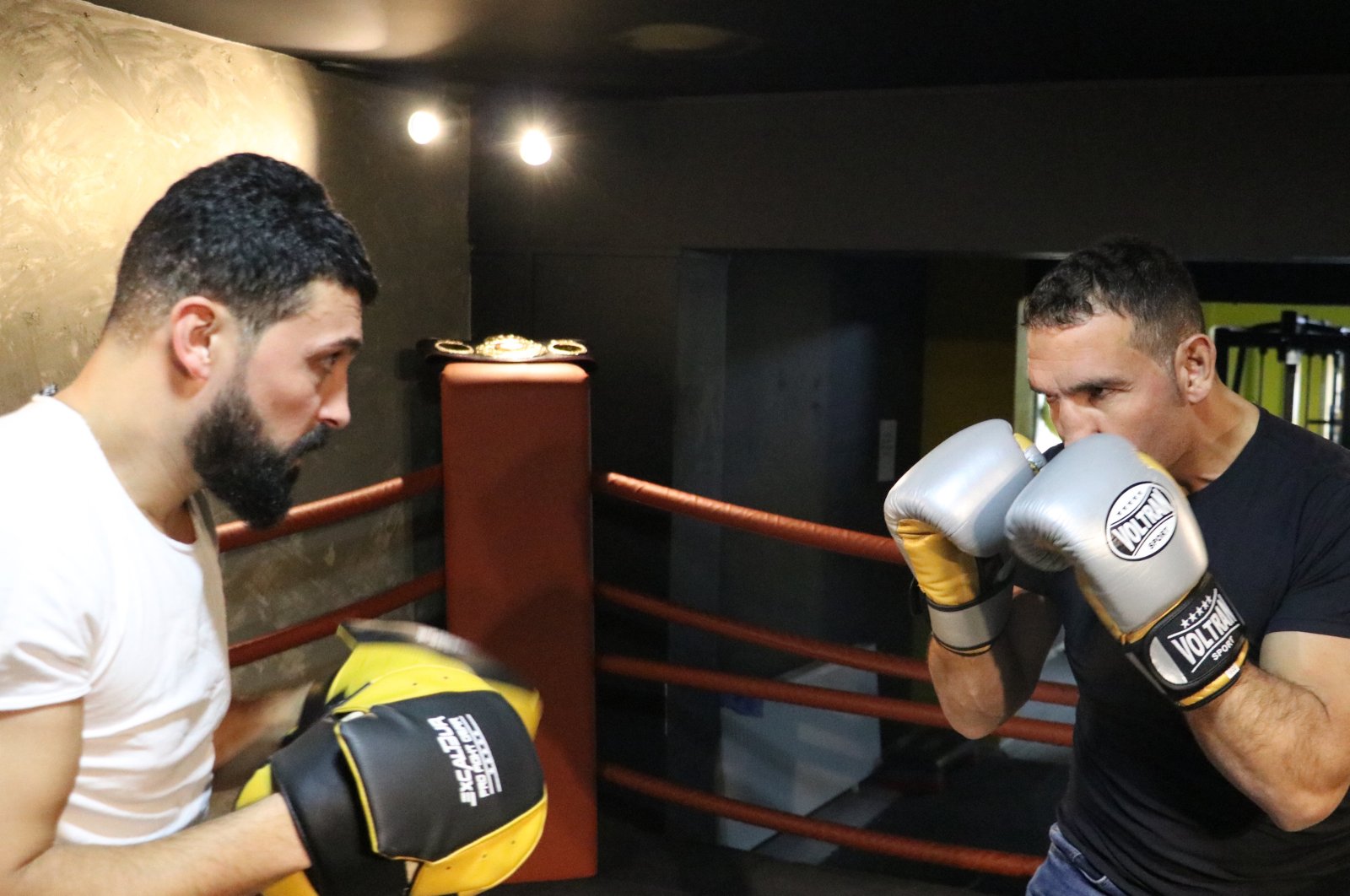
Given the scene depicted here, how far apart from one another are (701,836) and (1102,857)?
2.23m

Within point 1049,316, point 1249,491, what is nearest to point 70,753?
point 1049,316

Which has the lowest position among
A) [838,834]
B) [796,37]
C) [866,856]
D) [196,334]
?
[866,856]

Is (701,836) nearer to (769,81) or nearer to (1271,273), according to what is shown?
(769,81)

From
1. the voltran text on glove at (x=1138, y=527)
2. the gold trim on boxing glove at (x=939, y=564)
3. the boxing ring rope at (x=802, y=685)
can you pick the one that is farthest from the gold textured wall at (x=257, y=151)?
the voltran text on glove at (x=1138, y=527)

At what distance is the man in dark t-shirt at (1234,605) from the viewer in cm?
131

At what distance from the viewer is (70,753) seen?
103cm

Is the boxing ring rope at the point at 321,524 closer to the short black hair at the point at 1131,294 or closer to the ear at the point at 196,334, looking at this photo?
the ear at the point at 196,334

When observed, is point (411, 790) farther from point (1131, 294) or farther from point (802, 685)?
point (802, 685)

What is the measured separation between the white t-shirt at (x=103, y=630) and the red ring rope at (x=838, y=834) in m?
1.57

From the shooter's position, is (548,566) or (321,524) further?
(548,566)

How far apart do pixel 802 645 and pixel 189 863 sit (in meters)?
1.64

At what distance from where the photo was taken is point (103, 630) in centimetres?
109

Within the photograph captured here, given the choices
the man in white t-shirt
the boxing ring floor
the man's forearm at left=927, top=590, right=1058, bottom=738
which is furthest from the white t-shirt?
the boxing ring floor

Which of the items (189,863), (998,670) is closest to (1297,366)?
(998,670)
